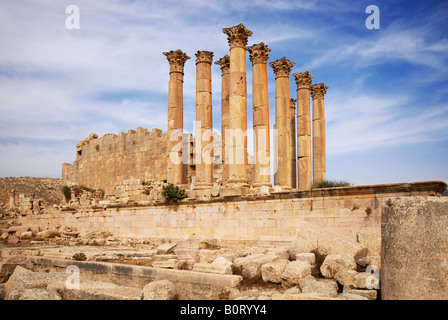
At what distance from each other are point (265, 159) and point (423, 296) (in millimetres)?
12527

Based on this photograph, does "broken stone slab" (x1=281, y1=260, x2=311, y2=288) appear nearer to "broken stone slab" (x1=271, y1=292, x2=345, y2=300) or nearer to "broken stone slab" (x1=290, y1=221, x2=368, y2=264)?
"broken stone slab" (x1=271, y1=292, x2=345, y2=300)

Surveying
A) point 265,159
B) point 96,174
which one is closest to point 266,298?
point 265,159

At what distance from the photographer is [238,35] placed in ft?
57.1

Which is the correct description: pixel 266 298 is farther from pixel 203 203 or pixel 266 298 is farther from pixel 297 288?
pixel 203 203

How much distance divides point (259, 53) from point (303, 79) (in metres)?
4.27

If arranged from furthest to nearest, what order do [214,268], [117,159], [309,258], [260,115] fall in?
[117,159] < [260,115] < [309,258] < [214,268]

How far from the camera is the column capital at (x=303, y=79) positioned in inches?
853

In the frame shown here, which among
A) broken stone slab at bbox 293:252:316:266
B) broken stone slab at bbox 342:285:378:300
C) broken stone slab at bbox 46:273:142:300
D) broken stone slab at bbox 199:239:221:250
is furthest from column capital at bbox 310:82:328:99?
broken stone slab at bbox 46:273:142:300

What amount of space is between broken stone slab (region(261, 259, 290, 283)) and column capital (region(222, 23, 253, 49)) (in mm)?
11966

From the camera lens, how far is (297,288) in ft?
23.1

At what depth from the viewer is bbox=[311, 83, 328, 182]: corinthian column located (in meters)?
21.7

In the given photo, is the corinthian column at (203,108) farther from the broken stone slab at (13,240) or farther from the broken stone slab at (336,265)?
the broken stone slab at (336,265)

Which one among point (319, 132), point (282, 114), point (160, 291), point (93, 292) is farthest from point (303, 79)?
point (93, 292)

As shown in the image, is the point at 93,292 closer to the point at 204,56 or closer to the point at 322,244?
the point at 322,244
